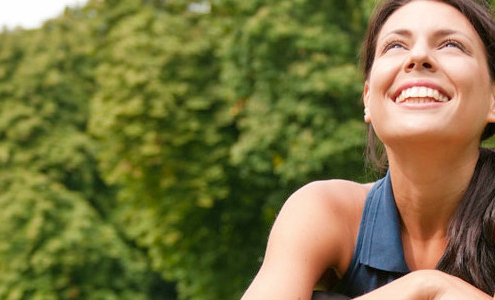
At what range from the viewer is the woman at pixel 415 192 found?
6.82ft

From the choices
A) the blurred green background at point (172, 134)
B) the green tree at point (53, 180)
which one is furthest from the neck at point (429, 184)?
the green tree at point (53, 180)

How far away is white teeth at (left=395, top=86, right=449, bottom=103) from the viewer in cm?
206

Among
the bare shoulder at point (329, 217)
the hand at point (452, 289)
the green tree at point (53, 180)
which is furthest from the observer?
the green tree at point (53, 180)

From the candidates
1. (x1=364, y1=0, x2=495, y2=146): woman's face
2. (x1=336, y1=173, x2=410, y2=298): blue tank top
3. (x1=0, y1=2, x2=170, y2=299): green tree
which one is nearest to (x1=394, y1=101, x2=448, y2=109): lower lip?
(x1=364, y1=0, x2=495, y2=146): woman's face

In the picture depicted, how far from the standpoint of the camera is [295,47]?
534 inches

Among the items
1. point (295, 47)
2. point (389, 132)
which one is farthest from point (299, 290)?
point (295, 47)

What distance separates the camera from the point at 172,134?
15781mm

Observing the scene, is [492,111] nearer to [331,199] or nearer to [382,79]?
[382,79]

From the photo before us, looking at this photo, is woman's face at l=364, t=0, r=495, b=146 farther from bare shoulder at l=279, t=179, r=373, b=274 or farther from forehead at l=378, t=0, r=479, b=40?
bare shoulder at l=279, t=179, r=373, b=274

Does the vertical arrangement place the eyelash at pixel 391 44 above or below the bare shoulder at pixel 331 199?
above

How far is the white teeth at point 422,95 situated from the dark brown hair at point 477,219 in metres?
0.23

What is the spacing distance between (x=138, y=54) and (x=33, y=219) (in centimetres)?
325

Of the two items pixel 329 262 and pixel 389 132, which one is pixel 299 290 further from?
pixel 389 132

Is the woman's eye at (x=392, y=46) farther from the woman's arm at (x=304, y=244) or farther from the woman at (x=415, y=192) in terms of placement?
the woman's arm at (x=304, y=244)
